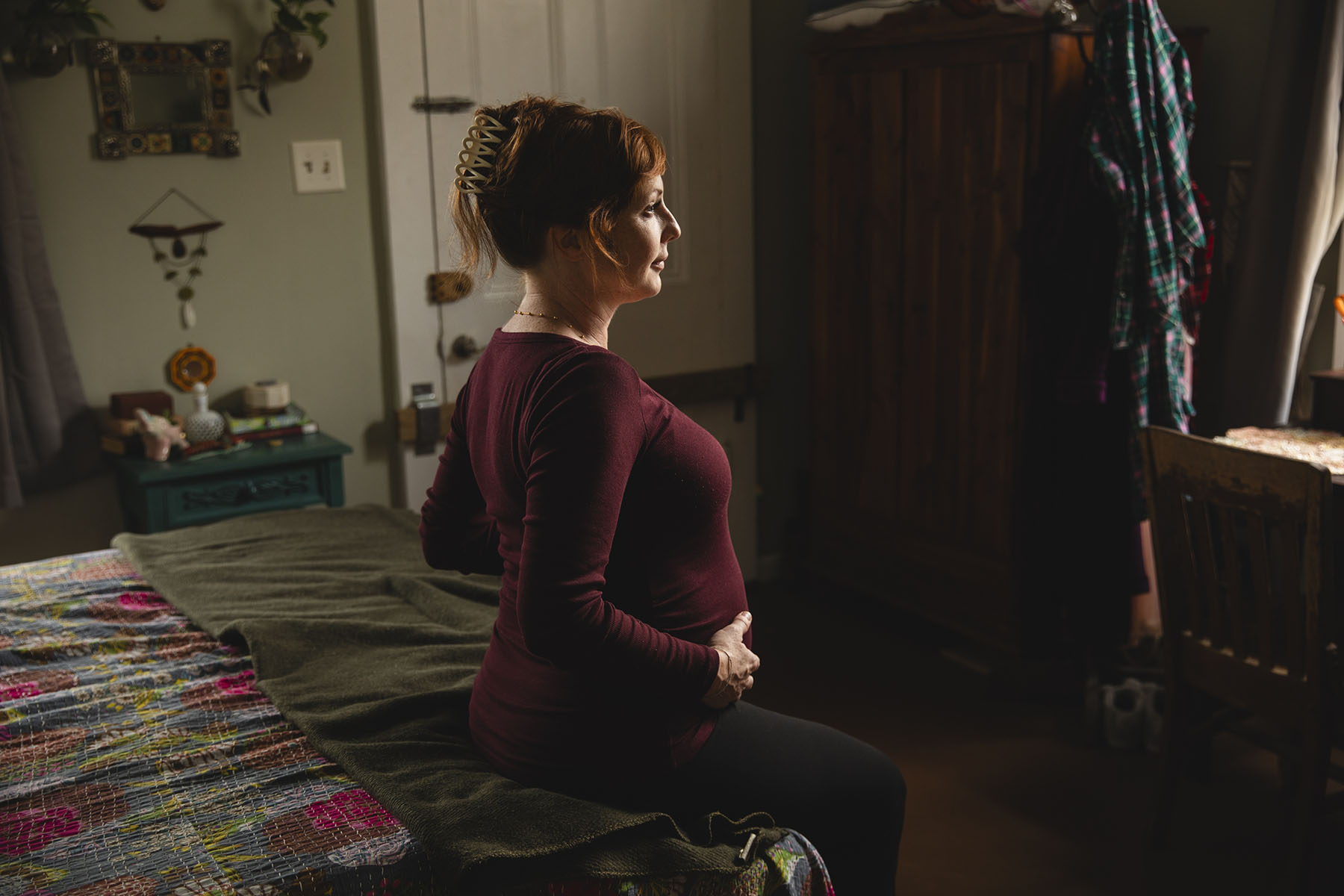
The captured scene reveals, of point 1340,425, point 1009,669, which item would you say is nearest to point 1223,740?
point 1009,669

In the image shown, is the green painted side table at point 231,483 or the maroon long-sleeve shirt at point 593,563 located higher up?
the maroon long-sleeve shirt at point 593,563

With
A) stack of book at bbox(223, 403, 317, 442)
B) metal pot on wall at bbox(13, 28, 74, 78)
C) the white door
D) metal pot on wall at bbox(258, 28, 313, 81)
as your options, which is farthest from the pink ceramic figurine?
metal pot on wall at bbox(258, 28, 313, 81)

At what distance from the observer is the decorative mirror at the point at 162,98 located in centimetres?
294

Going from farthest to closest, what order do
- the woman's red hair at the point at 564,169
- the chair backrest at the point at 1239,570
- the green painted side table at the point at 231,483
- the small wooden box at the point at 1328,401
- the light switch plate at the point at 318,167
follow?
the light switch plate at the point at 318,167 → the green painted side table at the point at 231,483 → the small wooden box at the point at 1328,401 → the chair backrest at the point at 1239,570 → the woman's red hair at the point at 564,169

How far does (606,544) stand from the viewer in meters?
1.23

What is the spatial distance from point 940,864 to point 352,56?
8.27 feet

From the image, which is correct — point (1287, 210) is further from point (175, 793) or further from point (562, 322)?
point (175, 793)

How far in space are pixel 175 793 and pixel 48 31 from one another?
2136 mm

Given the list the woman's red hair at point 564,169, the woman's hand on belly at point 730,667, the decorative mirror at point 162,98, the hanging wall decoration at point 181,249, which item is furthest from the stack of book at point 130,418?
the woman's hand on belly at point 730,667

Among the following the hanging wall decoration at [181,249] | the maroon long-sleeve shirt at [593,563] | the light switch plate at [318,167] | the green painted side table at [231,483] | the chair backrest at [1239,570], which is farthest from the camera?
the light switch plate at [318,167]

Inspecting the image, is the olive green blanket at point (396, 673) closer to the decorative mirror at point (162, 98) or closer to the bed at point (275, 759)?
the bed at point (275, 759)

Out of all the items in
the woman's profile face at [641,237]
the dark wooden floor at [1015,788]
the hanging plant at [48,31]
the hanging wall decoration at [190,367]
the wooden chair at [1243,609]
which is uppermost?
the hanging plant at [48,31]

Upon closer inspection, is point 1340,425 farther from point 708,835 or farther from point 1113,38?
point 708,835

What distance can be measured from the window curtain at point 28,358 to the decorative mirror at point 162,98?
235 millimetres
